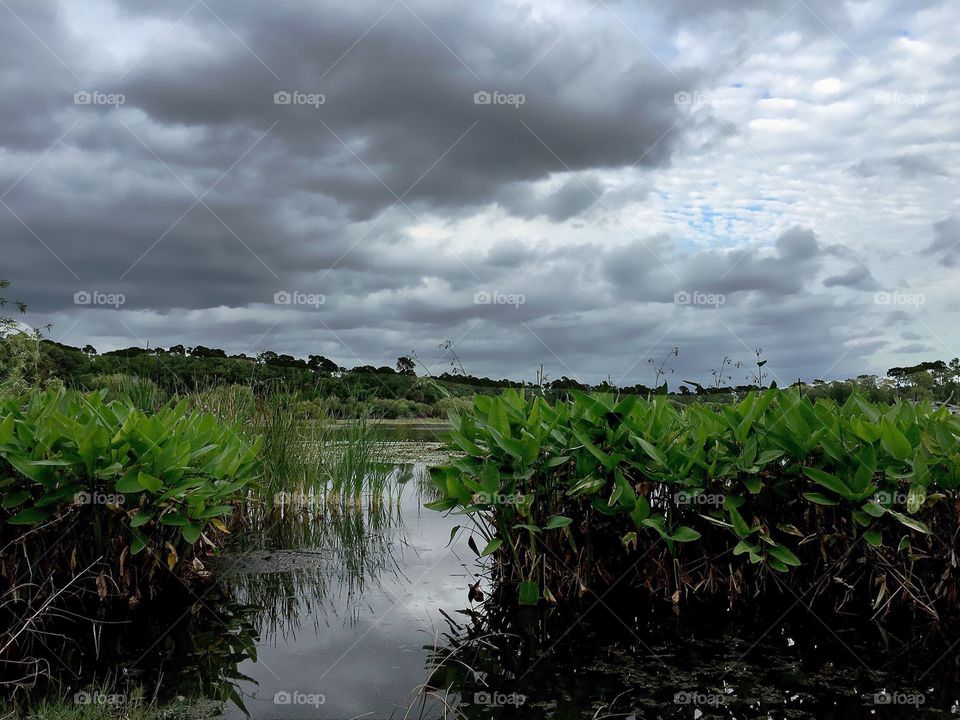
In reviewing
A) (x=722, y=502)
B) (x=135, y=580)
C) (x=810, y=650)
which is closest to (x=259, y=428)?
(x=135, y=580)

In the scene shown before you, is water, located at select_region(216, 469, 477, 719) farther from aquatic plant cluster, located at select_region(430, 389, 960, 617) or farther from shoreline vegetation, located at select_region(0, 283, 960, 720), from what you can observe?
aquatic plant cluster, located at select_region(430, 389, 960, 617)

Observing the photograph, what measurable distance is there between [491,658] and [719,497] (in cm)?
176

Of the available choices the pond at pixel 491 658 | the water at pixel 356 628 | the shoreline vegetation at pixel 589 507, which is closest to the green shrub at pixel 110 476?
the shoreline vegetation at pixel 589 507

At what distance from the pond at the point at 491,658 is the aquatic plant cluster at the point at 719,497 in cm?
26

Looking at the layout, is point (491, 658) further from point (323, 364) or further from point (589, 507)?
point (323, 364)

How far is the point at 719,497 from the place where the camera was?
4.54 m

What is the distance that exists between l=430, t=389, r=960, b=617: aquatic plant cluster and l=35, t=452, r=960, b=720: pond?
256 millimetres

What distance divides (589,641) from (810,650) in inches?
48.5

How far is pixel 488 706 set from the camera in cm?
329

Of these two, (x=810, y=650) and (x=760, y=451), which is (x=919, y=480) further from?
(x=810, y=650)

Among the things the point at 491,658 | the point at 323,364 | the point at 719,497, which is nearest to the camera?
the point at 491,658

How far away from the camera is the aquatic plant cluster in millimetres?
4348

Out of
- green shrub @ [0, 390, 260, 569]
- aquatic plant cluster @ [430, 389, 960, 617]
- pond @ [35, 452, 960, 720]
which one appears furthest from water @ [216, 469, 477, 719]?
green shrub @ [0, 390, 260, 569]

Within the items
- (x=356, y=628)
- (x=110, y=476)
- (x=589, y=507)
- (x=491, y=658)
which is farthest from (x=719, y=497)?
(x=110, y=476)
